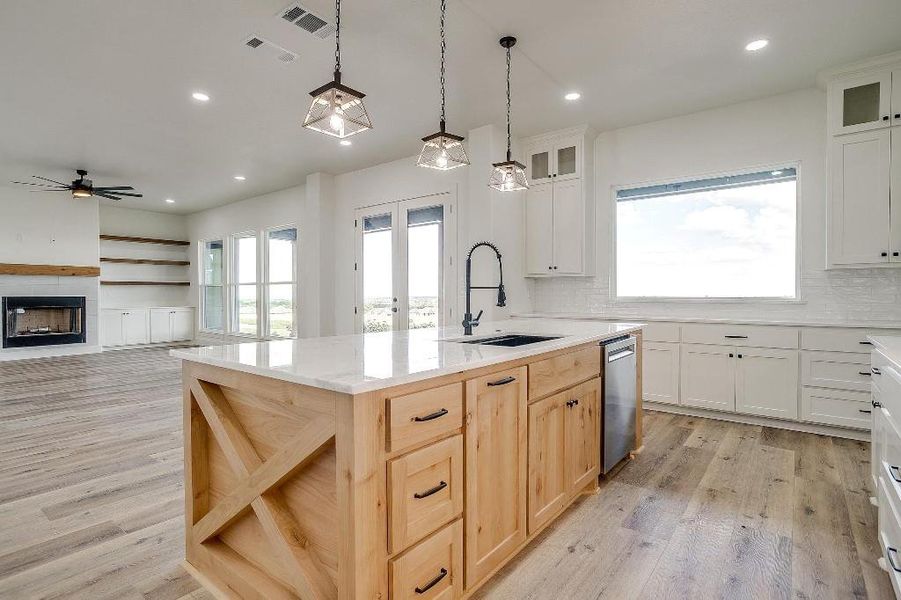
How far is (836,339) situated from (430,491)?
12.2ft

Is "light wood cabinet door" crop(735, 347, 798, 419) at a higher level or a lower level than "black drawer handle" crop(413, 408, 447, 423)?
lower

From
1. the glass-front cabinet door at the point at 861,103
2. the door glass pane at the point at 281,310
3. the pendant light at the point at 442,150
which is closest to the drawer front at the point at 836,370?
the glass-front cabinet door at the point at 861,103

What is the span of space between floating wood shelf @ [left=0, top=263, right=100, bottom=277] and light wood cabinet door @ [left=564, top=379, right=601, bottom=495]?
9.45 metres

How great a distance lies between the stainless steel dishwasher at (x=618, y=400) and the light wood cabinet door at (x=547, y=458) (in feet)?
1.77

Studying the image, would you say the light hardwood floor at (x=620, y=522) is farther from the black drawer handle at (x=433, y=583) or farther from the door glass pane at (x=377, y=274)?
the door glass pane at (x=377, y=274)

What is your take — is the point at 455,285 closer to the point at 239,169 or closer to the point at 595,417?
the point at 595,417

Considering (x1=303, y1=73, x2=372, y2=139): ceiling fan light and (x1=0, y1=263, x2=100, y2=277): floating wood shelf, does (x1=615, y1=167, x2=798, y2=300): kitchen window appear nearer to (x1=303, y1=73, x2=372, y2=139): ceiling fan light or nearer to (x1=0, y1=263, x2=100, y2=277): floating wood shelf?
(x1=303, y1=73, x2=372, y2=139): ceiling fan light

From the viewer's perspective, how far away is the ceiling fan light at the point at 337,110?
6.77ft

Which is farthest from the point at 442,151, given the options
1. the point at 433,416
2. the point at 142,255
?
the point at 142,255

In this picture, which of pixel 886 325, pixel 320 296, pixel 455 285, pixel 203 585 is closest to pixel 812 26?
pixel 886 325

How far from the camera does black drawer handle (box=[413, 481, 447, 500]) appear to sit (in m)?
1.49

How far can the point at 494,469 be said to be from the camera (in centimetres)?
182

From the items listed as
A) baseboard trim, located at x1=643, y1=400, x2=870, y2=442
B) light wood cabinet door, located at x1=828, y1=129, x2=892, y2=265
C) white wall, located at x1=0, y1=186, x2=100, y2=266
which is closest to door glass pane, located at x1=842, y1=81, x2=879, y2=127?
light wood cabinet door, located at x1=828, y1=129, x2=892, y2=265

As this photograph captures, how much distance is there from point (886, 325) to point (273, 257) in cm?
819
